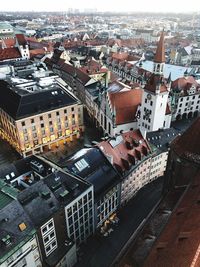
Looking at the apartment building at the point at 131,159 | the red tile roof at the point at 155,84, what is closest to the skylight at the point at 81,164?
the apartment building at the point at 131,159

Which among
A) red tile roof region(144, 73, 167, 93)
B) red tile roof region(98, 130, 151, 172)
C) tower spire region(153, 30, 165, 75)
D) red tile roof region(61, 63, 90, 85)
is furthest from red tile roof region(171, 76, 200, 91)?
red tile roof region(98, 130, 151, 172)

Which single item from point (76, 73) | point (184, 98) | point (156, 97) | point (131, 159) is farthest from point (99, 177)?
point (76, 73)

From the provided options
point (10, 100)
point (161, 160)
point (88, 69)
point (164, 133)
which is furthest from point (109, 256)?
point (88, 69)

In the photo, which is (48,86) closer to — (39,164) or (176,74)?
(39,164)

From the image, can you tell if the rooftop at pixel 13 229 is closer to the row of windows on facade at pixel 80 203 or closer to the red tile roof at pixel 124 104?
the row of windows on facade at pixel 80 203

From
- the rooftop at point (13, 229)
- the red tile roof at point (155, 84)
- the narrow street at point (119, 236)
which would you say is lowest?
the narrow street at point (119, 236)

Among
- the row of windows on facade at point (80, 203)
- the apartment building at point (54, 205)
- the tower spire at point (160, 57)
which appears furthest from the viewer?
the tower spire at point (160, 57)
